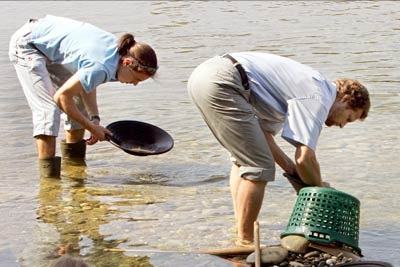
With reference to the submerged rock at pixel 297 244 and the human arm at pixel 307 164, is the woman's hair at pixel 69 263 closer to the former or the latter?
the submerged rock at pixel 297 244

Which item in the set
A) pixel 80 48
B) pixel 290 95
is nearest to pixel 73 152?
pixel 80 48

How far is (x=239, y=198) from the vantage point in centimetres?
587

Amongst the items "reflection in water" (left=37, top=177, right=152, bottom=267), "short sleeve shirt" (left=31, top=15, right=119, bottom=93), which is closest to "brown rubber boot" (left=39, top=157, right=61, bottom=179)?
"reflection in water" (left=37, top=177, right=152, bottom=267)

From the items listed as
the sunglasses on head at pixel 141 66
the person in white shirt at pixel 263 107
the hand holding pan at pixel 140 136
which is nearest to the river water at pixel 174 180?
the hand holding pan at pixel 140 136

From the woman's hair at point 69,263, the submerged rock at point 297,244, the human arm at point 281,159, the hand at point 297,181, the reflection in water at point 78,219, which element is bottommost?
the reflection in water at point 78,219

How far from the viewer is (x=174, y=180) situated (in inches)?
306

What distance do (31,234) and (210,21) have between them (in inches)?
460

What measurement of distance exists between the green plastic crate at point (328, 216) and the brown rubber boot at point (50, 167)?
2.72m

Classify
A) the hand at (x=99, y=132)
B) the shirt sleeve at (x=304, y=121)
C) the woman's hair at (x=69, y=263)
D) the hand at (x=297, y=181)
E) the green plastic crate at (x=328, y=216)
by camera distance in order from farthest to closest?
the hand at (x=99, y=132), the hand at (x=297, y=181), the shirt sleeve at (x=304, y=121), the green plastic crate at (x=328, y=216), the woman's hair at (x=69, y=263)

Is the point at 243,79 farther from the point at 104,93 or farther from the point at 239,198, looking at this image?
the point at 104,93

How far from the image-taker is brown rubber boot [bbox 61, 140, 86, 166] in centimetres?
824

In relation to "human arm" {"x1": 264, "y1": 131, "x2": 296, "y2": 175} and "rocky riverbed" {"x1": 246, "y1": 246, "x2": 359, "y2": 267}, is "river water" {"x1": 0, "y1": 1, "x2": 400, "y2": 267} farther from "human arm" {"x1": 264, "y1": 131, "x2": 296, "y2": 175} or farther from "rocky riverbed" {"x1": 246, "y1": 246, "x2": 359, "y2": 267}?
"human arm" {"x1": 264, "y1": 131, "x2": 296, "y2": 175}

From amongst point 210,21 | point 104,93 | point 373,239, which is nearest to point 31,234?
point 373,239

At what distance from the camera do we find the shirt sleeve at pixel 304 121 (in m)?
5.54
